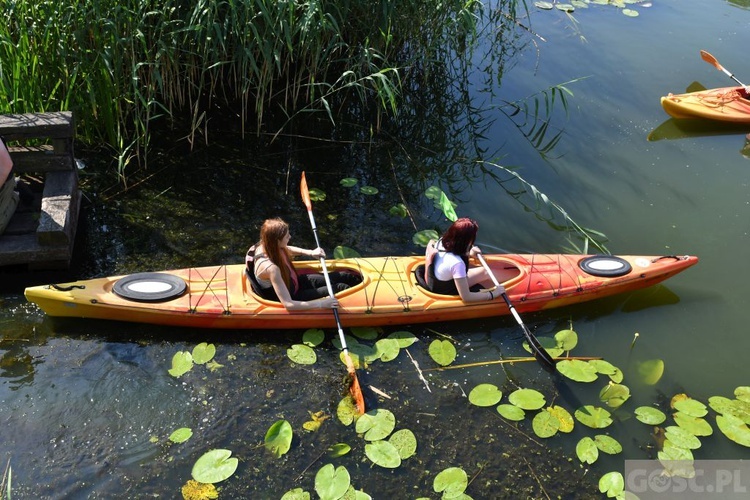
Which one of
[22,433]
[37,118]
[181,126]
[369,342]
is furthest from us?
[181,126]

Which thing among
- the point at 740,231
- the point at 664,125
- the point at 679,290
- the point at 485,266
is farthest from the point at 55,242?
the point at 664,125

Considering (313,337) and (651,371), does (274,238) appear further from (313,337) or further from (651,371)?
(651,371)

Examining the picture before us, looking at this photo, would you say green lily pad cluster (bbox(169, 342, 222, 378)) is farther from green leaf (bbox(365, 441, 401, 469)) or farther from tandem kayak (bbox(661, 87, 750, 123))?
tandem kayak (bbox(661, 87, 750, 123))

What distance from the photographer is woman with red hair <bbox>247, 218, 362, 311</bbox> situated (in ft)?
15.2

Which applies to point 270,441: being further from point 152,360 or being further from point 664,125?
point 664,125

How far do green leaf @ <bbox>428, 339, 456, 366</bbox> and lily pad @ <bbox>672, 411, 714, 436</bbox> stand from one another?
1504mm

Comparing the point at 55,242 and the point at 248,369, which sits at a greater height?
the point at 55,242

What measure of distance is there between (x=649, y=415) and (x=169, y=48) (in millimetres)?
4936

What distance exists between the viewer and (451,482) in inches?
159

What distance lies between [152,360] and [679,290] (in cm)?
413

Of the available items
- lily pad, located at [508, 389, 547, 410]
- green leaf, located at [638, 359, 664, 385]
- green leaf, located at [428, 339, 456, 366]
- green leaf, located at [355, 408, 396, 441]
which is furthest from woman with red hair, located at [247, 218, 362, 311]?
green leaf, located at [638, 359, 664, 385]

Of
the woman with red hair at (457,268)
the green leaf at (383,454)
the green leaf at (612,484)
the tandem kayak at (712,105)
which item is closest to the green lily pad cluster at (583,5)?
the tandem kayak at (712,105)

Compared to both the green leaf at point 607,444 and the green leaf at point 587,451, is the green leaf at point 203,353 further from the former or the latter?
the green leaf at point 607,444

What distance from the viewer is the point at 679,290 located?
5.73 m
